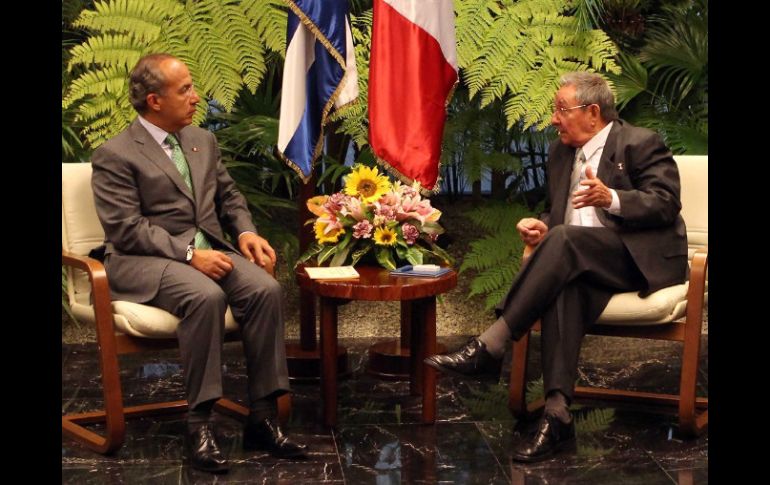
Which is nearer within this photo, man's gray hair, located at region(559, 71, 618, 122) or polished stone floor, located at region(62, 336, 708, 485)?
polished stone floor, located at region(62, 336, 708, 485)

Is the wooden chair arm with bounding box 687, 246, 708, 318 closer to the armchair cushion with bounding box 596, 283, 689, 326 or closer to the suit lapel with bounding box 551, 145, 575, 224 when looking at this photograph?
the armchair cushion with bounding box 596, 283, 689, 326

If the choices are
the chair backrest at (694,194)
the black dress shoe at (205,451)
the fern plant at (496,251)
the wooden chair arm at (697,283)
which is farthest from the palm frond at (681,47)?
the black dress shoe at (205,451)

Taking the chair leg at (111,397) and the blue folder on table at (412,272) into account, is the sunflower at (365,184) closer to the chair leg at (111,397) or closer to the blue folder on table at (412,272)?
the blue folder on table at (412,272)

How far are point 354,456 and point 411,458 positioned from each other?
0.62ft

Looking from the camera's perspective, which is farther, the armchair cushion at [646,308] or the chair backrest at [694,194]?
the chair backrest at [694,194]

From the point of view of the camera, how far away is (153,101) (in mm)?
3586

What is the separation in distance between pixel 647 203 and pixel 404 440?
3.87ft

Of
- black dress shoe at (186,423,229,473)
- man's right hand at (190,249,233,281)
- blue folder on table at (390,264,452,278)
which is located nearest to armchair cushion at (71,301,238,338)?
man's right hand at (190,249,233,281)

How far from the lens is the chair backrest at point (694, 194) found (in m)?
3.90

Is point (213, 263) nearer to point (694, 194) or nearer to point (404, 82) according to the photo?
point (404, 82)

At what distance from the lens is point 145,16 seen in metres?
4.73

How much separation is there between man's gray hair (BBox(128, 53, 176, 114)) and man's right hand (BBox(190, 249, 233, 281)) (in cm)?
59

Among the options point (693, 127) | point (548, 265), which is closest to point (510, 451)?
point (548, 265)

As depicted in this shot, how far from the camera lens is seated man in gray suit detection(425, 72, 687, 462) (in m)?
3.43
